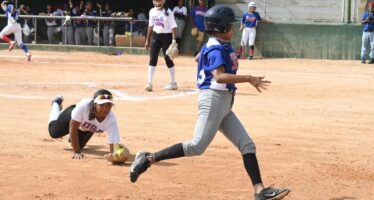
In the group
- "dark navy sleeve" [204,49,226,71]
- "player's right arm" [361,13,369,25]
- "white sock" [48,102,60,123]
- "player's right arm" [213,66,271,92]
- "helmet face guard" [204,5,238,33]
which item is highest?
"helmet face guard" [204,5,238,33]

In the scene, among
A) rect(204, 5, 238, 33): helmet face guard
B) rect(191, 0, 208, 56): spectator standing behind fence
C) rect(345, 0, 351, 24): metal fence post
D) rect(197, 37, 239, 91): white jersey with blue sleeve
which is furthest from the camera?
rect(191, 0, 208, 56): spectator standing behind fence

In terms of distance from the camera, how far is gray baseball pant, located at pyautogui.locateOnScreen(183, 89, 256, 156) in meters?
6.70

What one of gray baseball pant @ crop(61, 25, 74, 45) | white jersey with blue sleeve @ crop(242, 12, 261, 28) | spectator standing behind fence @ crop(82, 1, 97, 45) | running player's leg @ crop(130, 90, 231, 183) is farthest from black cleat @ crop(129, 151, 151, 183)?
gray baseball pant @ crop(61, 25, 74, 45)

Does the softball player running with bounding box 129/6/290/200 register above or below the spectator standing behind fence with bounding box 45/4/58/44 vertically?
above

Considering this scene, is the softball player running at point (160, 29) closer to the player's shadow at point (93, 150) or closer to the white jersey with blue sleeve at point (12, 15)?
the player's shadow at point (93, 150)

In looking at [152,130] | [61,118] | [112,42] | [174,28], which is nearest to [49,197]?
[61,118]

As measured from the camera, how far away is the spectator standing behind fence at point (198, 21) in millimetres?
26297

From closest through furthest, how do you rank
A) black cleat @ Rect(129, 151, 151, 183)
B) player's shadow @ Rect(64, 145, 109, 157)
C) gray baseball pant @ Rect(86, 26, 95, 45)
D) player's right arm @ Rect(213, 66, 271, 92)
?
player's right arm @ Rect(213, 66, 271, 92)
black cleat @ Rect(129, 151, 151, 183)
player's shadow @ Rect(64, 145, 109, 157)
gray baseball pant @ Rect(86, 26, 95, 45)

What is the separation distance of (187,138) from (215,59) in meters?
3.90

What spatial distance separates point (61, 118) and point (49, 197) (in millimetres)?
2366

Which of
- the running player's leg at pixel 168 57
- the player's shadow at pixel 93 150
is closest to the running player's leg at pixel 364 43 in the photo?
the running player's leg at pixel 168 57

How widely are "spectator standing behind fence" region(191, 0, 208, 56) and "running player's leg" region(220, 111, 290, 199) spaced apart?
19546mm

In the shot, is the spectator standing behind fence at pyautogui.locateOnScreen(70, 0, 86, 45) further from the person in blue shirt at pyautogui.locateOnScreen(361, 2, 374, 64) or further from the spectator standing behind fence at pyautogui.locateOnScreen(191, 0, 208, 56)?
the person in blue shirt at pyautogui.locateOnScreen(361, 2, 374, 64)

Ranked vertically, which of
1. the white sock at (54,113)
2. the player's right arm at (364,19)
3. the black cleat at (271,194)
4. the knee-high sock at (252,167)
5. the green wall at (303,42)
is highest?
the player's right arm at (364,19)
